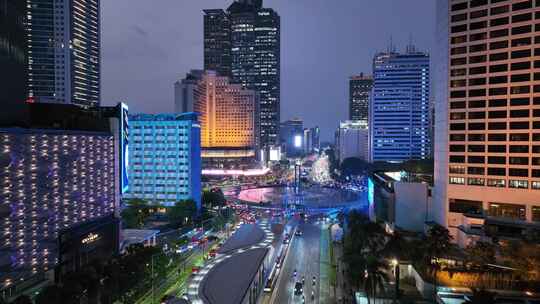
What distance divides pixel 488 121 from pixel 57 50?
162621 millimetres

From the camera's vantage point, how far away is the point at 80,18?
167250 millimetres

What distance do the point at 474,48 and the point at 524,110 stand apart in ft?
40.9

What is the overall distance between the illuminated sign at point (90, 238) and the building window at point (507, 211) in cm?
5991

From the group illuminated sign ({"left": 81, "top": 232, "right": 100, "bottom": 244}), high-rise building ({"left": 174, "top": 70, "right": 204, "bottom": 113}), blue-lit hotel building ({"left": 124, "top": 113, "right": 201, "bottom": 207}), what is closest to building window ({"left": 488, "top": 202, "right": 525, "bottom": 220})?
illuminated sign ({"left": 81, "top": 232, "right": 100, "bottom": 244})

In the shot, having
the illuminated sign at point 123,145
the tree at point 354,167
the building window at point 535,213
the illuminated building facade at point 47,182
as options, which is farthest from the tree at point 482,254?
the tree at point 354,167

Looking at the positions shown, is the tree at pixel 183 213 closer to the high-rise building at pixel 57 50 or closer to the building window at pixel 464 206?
the building window at pixel 464 206

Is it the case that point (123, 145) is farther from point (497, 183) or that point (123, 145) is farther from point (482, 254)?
point (497, 183)

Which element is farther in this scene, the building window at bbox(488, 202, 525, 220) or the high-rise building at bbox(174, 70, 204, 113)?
the high-rise building at bbox(174, 70, 204, 113)

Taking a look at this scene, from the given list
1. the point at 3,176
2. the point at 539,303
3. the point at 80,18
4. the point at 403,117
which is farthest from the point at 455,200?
the point at 80,18

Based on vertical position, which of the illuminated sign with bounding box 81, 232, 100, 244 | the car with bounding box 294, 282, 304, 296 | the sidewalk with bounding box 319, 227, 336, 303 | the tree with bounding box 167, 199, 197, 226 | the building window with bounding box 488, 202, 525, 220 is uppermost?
the building window with bounding box 488, 202, 525, 220

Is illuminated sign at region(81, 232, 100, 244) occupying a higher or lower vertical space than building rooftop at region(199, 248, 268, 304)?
higher

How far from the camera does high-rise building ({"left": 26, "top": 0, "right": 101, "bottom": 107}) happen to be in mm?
155875

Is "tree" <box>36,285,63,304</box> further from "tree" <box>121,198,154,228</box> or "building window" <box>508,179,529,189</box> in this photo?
"building window" <box>508,179,529,189</box>

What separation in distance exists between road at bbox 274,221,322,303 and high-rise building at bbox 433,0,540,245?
22.6 metres
